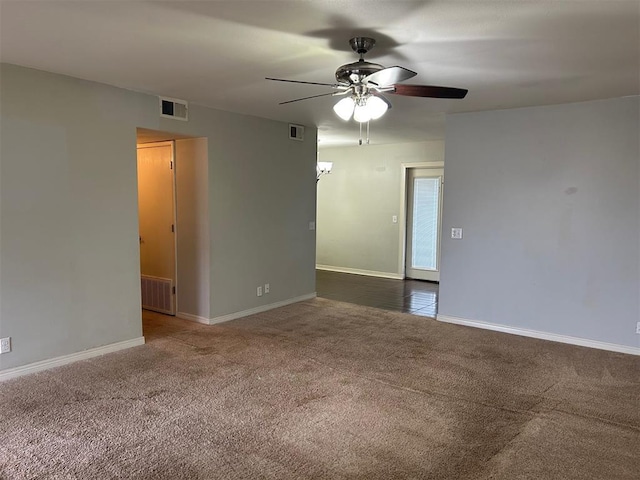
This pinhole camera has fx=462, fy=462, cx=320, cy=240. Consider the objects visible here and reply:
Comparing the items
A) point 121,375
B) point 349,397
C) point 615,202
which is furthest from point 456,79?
point 121,375

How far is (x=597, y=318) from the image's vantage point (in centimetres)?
439

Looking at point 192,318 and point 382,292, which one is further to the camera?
point 382,292

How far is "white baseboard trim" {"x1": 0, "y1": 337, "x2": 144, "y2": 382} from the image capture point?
348 centimetres

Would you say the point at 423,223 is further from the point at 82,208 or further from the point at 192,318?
the point at 82,208

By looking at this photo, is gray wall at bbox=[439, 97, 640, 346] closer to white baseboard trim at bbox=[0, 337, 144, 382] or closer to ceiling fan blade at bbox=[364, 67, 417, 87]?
ceiling fan blade at bbox=[364, 67, 417, 87]

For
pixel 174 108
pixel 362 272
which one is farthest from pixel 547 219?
pixel 362 272

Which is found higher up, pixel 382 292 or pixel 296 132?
pixel 296 132

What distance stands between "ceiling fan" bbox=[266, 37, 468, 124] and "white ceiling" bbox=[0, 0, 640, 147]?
0.54ft

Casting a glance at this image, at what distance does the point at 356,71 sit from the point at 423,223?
18.0 feet

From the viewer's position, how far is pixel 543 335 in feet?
15.3

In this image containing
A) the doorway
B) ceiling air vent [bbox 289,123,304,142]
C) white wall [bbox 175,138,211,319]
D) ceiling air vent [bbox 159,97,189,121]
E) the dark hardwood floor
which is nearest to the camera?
ceiling air vent [bbox 159,97,189,121]

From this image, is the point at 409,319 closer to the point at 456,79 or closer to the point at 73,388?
the point at 456,79

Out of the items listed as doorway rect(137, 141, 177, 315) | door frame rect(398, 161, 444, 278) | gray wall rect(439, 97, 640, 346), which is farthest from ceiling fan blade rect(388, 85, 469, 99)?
door frame rect(398, 161, 444, 278)

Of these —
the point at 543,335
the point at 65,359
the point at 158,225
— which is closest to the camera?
the point at 65,359
